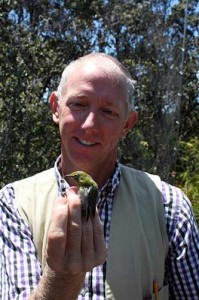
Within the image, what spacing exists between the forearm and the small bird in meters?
0.22

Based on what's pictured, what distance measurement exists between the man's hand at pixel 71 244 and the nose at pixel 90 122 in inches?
23.9

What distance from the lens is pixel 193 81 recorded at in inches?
681

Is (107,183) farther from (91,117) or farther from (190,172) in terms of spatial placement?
(190,172)

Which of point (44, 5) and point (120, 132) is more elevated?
point (44, 5)

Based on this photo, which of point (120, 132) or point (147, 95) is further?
point (147, 95)

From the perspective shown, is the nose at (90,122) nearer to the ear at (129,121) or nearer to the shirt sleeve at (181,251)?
the ear at (129,121)

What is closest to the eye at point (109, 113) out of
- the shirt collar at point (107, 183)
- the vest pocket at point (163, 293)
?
the shirt collar at point (107, 183)

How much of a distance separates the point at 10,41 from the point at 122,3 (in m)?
4.47

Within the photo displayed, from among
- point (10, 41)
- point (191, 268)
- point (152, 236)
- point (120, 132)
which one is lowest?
point (191, 268)

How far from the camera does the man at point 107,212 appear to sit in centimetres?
227

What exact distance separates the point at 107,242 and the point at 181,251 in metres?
0.33

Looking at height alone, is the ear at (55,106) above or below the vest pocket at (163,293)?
above

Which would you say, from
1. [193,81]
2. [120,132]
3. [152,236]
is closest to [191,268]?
[152,236]

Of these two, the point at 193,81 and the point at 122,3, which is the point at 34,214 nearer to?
the point at 122,3
